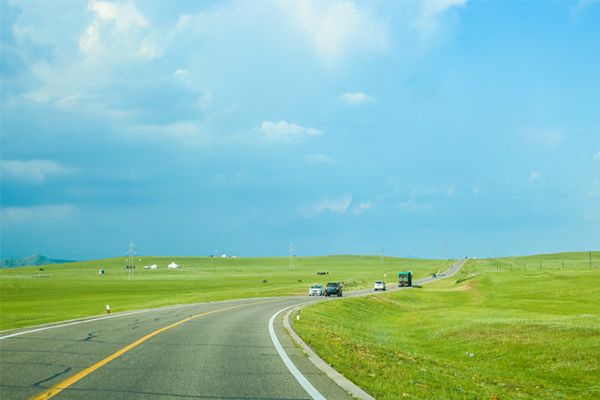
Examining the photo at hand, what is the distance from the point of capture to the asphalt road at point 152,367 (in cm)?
837

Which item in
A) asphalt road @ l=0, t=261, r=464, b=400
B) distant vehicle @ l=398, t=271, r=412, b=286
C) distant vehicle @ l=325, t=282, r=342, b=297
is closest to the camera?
asphalt road @ l=0, t=261, r=464, b=400

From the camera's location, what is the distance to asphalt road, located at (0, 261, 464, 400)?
8.37m

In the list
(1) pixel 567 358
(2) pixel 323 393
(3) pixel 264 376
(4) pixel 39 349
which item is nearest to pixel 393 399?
(2) pixel 323 393

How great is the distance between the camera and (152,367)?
10648 millimetres

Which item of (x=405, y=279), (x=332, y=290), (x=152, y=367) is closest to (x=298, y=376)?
(x=152, y=367)

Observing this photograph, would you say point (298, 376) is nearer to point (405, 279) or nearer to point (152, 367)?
point (152, 367)

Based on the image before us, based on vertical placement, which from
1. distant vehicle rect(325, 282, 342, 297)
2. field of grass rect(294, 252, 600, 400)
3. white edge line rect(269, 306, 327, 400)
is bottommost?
distant vehicle rect(325, 282, 342, 297)

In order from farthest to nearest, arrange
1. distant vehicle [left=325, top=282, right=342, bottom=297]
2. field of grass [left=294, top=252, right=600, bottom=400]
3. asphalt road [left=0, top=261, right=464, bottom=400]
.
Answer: distant vehicle [left=325, top=282, right=342, bottom=297] → field of grass [left=294, top=252, right=600, bottom=400] → asphalt road [left=0, top=261, right=464, bottom=400]

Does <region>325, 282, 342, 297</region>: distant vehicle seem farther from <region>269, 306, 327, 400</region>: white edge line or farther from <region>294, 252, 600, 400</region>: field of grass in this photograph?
<region>269, 306, 327, 400</region>: white edge line

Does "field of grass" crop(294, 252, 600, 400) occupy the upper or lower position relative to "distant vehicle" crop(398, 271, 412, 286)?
upper

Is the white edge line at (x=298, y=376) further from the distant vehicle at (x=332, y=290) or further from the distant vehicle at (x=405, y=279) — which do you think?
the distant vehicle at (x=405, y=279)

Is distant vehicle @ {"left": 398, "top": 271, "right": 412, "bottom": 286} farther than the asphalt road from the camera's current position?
Yes

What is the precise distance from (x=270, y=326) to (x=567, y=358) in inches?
477

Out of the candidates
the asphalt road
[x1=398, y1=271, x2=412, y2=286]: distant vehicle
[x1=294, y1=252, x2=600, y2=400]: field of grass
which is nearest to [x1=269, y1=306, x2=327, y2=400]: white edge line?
the asphalt road
